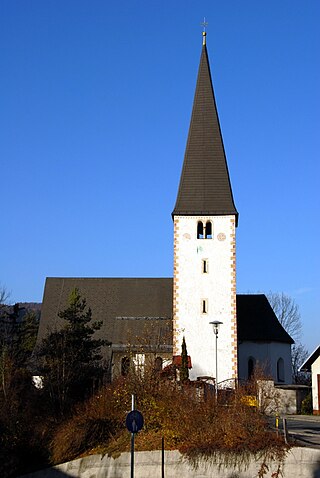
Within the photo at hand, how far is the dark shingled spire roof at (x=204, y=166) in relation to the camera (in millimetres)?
39031

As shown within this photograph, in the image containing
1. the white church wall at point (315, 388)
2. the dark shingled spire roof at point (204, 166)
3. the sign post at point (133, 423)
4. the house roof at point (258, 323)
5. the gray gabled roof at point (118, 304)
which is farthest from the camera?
the gray gabled roof at point (118, 304)

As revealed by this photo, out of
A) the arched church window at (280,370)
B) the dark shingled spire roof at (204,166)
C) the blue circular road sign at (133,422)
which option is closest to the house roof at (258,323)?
the arched church window at (280,370)

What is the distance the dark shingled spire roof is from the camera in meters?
39.0

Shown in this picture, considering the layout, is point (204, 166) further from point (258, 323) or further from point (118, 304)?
point (118, 304)

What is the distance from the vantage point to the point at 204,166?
4000 centimetres

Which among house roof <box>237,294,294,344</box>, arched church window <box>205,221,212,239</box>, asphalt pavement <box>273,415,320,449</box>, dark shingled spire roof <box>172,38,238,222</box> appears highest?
dark shingled spire roof <box>172,38,238,222</box>

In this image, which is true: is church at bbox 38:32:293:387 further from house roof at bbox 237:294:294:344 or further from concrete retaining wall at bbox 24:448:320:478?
concrete retaining wall at bbox 24:448:320:478

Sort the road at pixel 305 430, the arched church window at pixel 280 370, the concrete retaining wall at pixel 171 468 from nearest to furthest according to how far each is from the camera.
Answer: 1. the concrete retaining wall at pixel 171 468
2. the road at pixel 305 430
3. the arched church window at pixel 280 370

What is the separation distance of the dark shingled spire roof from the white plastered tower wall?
0.69 m

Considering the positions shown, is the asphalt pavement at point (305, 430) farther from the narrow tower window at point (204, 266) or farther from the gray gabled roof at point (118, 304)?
the gray gabled roof at point (118, 304)

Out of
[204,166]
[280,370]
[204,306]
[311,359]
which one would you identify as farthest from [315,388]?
[204,166]

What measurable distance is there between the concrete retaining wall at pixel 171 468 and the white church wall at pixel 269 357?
19.2 meters

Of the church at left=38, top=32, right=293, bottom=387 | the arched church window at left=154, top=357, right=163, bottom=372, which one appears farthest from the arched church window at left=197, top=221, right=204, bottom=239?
the arched church window at left=154, top=357, right=163, bottom=372

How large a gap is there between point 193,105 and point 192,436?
25.6 metres
